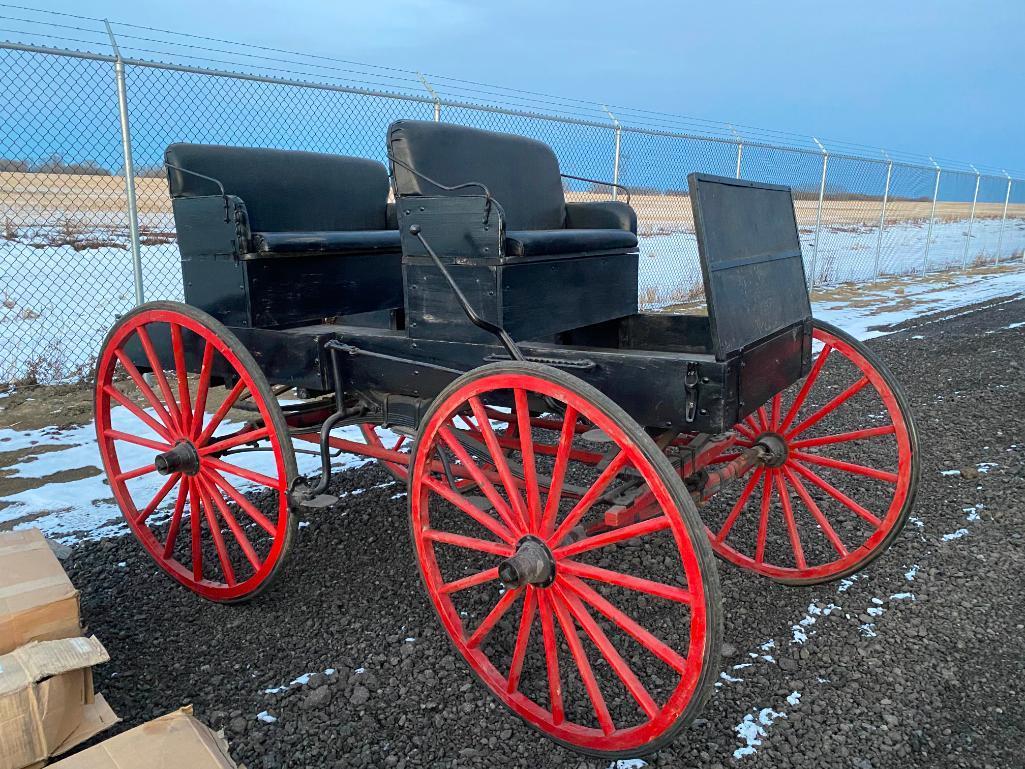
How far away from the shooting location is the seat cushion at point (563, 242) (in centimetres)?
232

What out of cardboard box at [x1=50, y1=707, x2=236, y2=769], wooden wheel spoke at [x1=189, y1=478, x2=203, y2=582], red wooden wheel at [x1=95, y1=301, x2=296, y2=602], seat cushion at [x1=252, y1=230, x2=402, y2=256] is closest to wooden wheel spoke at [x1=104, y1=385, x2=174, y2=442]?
red wooden wheel at [x1=95, y1=301, x2=296, y2=602]

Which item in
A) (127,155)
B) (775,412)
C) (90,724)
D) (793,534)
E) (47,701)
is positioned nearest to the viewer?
(47,701)

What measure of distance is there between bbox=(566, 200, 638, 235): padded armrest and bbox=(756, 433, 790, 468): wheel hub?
100cm

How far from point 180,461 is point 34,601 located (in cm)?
88

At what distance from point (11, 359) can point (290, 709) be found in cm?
565

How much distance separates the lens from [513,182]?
128 inches

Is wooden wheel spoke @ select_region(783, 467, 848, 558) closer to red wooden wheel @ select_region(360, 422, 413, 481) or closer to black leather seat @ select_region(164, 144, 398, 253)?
red wooden wheel @ select_region(360, 422, 413, 481)

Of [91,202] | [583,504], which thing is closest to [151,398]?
[583,504]

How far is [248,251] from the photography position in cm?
279

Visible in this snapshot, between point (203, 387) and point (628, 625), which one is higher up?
point (203, 387)

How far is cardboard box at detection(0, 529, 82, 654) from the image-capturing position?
1.80 m

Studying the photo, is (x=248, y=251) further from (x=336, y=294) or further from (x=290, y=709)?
(x=290, y=709)

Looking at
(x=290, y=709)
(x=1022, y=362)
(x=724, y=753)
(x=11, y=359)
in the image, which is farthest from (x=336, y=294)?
(x=1022, y=362)

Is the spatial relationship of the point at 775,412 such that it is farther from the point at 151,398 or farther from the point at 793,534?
the point at 151,398
